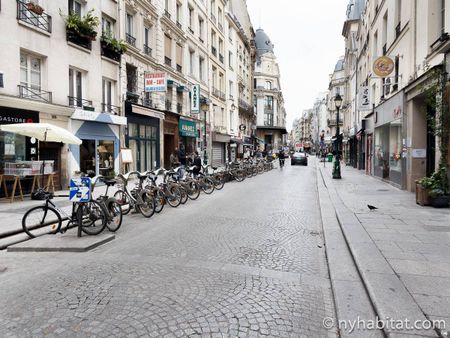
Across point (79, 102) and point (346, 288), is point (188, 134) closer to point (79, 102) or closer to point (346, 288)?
point (79, 102)

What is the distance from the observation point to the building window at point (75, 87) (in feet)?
46.8

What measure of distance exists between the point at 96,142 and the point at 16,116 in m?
4.35

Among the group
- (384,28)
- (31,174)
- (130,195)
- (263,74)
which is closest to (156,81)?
(31,174)

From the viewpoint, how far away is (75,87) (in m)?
14.6

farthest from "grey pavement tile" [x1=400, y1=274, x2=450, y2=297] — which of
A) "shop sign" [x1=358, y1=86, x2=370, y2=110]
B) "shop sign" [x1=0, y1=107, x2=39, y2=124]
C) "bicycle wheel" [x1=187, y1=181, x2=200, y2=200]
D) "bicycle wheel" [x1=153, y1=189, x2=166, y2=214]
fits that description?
"shop sign" [x1=358, y1=86, x2=370, y2=110]

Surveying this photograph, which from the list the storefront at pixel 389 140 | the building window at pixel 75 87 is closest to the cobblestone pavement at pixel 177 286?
the building window at pixel 75 87

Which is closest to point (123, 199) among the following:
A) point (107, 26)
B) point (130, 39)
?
point (107, 26)

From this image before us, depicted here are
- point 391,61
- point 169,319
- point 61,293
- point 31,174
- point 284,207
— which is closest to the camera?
point 169,319

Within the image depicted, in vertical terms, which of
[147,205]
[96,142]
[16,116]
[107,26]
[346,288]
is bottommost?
[346,288]

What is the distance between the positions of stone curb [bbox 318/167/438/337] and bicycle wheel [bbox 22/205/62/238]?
5600 millimetres

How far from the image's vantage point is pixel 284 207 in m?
10.3

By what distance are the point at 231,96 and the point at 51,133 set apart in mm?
31539

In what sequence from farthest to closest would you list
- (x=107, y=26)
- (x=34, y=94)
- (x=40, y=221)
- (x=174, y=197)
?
(x=107, y=26) → (x=34, y=94) → (x=174, y=197) → (x=40, y=221)

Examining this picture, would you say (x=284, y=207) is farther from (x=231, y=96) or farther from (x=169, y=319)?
(x=231, y=96)
